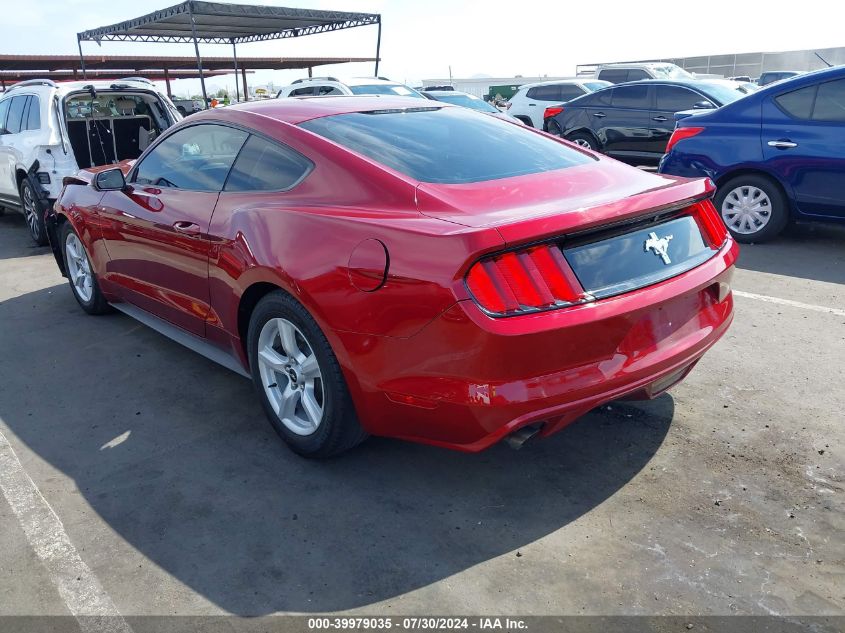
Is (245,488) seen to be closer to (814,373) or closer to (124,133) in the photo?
(814,373)

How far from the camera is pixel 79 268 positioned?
17.6 ft

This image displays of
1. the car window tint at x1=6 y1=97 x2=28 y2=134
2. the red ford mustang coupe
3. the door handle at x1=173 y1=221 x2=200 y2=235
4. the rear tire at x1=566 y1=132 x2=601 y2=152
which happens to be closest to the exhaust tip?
the red ford mustang coupe

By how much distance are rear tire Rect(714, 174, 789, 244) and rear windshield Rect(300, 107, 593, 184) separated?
3.79 metres

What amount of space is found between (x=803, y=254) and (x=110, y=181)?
570 centimetres

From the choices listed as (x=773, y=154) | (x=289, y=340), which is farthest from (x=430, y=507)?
(x=773, y=154)

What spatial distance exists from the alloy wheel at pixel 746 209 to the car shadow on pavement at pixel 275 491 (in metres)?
3.87

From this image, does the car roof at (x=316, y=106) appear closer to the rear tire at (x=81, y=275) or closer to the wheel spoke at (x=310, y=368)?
the wheel spoke at (x=310, y=368)

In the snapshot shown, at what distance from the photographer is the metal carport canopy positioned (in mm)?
14391

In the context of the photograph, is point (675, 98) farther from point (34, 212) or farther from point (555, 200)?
point (555, 200)

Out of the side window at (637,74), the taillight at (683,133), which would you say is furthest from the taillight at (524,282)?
the side window at (637,74)

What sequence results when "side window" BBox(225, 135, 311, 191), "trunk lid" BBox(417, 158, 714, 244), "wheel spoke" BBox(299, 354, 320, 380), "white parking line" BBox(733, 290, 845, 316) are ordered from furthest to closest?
"white parking line" BBox(733, 290, 845, 316) → "side window" BBox(225, 135, 311, 191) → "wheel spoke" BBox(299, 354, 320, 380) → "trunk lid" BBox(417, 158, 714, 244)

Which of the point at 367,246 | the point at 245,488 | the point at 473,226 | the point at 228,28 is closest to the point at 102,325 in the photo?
the point at 245,488

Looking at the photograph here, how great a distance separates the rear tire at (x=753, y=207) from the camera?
6.58 meters

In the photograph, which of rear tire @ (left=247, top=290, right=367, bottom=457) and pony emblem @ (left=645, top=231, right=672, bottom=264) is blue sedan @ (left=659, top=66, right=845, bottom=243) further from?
rear tire @ (left=247, top=290, right=367, bottom=457)
